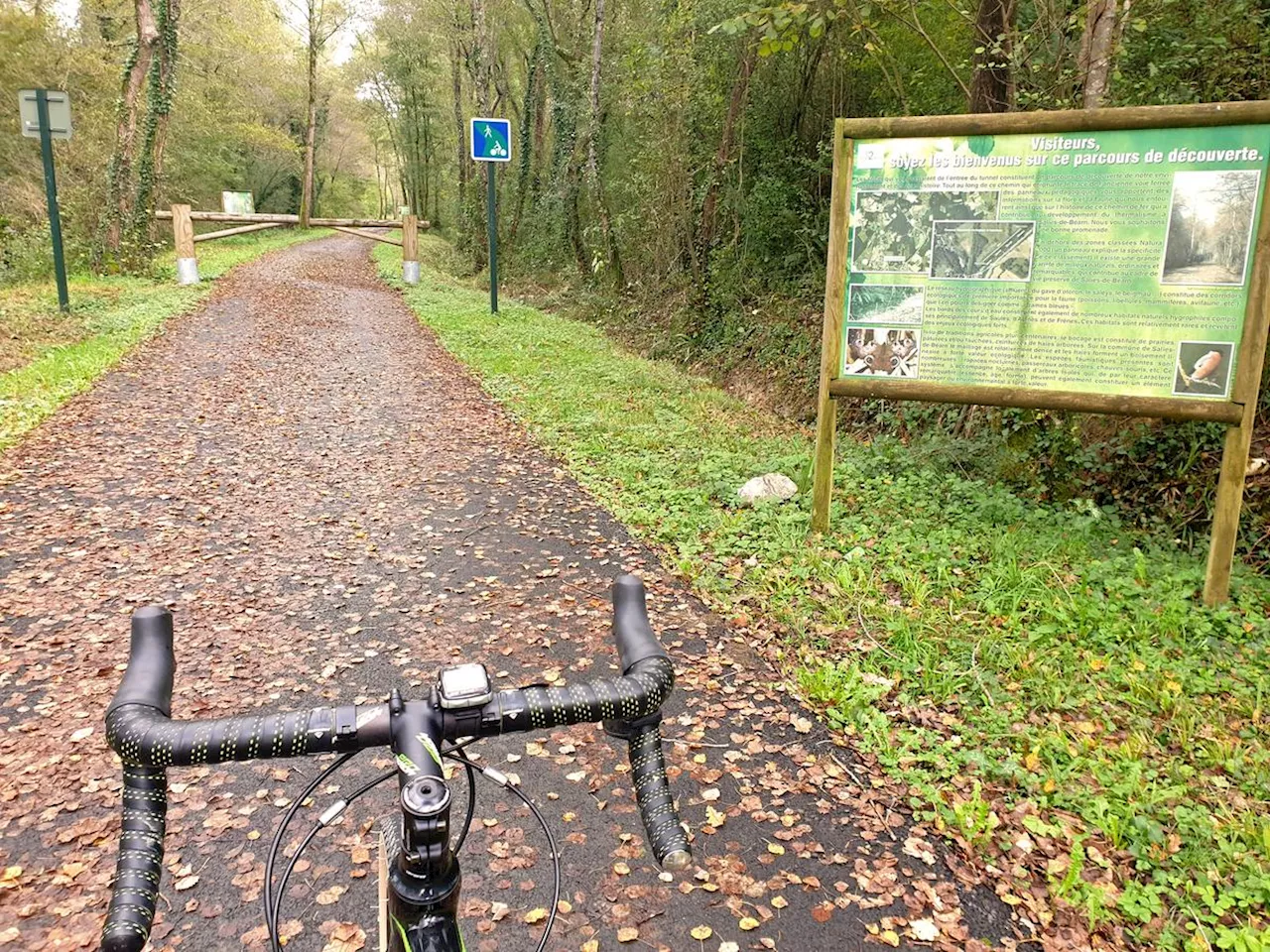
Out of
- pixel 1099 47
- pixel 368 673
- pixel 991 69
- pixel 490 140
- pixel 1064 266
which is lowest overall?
pixel 368 673

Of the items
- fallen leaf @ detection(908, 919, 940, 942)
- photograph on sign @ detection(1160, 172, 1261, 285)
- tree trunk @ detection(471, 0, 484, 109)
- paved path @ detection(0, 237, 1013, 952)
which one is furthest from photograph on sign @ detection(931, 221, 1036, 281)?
tree trunk @ detection(471, 0, 484, 109)

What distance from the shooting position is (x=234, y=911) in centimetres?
300

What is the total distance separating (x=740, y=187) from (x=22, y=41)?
19611 millimetres

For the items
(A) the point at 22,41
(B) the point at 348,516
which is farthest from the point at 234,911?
(A) the point at 22,41

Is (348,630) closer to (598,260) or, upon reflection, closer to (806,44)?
(806,44)

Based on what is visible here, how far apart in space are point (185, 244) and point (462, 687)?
1919 cm

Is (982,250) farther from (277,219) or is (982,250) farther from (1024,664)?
(277,219)

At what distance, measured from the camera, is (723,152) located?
14414 millimetres

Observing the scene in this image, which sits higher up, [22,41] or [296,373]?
[22,41]

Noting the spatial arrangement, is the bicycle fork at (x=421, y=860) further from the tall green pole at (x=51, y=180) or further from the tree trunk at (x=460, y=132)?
the tree trunk at (x=460, y=132)

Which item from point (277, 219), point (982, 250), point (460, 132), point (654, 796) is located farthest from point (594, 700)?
point (460, 132)

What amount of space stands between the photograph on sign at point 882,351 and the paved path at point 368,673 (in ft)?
6.69

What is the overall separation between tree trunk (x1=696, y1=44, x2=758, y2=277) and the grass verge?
816 centimetres

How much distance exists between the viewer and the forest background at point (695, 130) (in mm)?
6875
